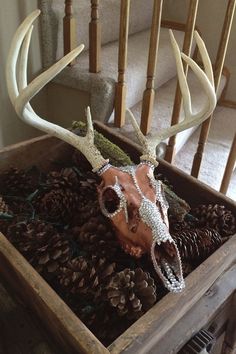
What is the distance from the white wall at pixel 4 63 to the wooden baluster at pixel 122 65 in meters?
0.31

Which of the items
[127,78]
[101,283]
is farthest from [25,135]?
[101,283]

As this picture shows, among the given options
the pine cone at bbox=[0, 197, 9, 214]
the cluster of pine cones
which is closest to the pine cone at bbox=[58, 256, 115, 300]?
the cluster of pine cones

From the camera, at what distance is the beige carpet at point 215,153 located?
1647mm

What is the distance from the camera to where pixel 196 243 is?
702mm

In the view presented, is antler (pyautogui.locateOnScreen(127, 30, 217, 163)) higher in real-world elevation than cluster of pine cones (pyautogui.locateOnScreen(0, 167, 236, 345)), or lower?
higher

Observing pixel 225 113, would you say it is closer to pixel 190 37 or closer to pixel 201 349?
pixel 190 37

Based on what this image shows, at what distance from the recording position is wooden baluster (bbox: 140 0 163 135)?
45.8 inches

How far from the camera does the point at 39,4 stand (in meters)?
1.25

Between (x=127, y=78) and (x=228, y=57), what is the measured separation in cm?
107

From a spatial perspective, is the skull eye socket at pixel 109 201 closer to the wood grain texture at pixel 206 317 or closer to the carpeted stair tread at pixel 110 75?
the wood grain texture at pixel 206 317

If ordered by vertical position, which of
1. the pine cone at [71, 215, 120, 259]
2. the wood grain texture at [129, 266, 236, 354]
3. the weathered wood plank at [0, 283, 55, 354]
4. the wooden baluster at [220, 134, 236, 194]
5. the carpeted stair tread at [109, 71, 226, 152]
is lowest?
the wooden baluster at [220, 134, 236, 194]

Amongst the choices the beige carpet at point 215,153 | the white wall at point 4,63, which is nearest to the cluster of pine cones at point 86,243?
the white wall at point 4,63

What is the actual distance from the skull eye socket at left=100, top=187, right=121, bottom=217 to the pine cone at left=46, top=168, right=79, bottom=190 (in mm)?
151

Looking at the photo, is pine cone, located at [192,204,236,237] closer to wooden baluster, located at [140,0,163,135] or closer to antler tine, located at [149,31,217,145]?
antler tine, located at [149,31,217,145]
